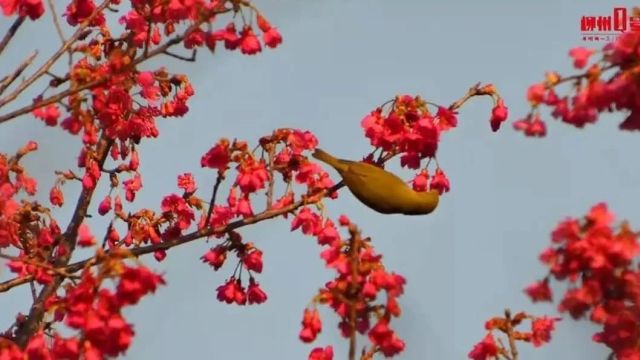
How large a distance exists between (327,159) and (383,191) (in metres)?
0.59

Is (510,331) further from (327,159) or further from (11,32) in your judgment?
(11,32)

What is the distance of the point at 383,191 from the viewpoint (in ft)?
21.0

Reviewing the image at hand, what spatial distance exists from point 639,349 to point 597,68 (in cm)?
114

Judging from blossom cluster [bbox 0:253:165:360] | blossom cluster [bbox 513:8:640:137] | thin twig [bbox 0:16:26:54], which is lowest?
blossom cluster [bbox 0:253:165:360]

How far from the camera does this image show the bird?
6387 millimetres

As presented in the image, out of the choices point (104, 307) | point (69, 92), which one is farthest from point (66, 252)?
point (104, 307)

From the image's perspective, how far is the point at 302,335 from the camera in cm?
575

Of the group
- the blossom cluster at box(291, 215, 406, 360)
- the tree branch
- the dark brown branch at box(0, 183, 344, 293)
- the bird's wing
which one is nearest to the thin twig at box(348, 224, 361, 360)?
the blossom cluster at box(291, 215, 406, 360)

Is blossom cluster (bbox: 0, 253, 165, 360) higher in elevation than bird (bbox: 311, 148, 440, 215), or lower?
lower

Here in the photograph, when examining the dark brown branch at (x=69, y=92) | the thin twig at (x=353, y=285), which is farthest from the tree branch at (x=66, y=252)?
the thin twig at (x=353, y=285)

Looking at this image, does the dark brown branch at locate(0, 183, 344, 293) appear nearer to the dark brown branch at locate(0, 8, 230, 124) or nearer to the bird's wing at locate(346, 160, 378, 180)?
the bird's wing at locate(346, 160, 378, 180)

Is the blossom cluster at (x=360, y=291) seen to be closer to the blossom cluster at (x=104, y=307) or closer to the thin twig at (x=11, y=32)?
the blossom cluster at (x=104, y=307)

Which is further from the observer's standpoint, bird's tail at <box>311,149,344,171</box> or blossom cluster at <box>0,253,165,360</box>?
bird's tail at <box>311,149,344,171</box>

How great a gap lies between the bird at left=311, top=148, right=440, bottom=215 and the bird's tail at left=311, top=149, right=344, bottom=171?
0.13 feet
